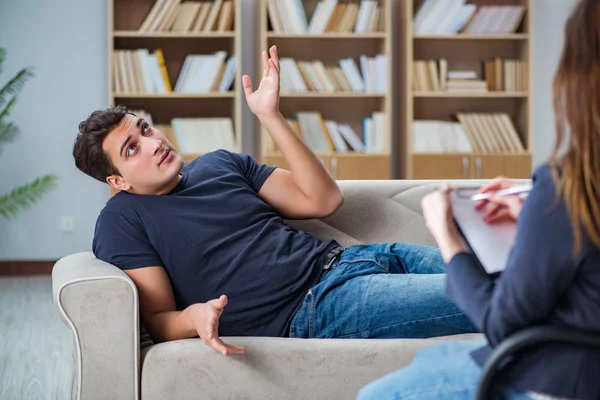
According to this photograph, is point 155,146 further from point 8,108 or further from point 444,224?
point 8,108

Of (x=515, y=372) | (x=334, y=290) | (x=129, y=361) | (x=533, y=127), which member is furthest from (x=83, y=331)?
(x=533, y=127)

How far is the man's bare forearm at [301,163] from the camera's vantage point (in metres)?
2.12

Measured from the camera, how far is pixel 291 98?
206 inches

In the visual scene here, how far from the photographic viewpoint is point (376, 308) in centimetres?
191

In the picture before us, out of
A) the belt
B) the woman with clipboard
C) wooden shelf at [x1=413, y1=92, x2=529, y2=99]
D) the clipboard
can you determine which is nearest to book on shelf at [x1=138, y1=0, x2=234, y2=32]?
wooden shelf at [x1=413, y1=92, x2=529, y2=99]

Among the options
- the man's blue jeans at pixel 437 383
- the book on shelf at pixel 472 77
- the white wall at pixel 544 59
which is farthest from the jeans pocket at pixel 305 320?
the white wall at pixel 544 59

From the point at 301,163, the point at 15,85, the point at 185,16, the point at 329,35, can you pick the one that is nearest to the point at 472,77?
the point at 329,35

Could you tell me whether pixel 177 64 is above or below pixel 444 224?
above

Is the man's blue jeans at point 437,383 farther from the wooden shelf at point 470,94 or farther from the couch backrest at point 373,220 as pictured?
the wooden shelf at point 470,94

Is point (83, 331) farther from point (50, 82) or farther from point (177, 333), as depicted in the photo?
point (50, 82)

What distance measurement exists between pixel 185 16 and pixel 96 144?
3018mm

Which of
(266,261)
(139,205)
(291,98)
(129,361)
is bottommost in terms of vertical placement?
(129,361)

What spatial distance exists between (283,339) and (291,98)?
11.5 ft

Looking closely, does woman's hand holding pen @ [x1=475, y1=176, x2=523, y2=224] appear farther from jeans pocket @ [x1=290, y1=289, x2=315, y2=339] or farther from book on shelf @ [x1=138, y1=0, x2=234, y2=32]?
book on shelf @ [x1=138, y1=0, x2=234, y2=32]
